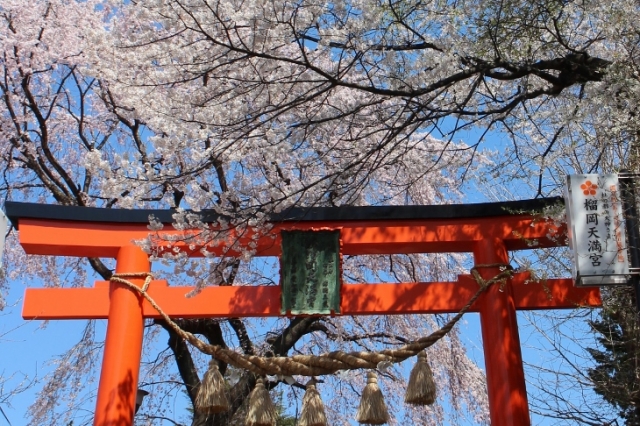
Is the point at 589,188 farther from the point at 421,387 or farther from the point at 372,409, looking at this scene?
the point at 372,409

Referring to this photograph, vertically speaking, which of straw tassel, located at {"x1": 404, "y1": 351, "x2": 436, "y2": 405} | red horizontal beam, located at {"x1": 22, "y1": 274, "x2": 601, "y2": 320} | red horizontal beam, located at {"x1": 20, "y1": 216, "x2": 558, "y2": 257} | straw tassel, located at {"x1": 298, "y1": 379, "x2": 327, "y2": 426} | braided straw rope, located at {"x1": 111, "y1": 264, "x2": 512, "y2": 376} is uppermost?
red horizontal beam, located at {"x1": 20, "y1": 216, "x2": 558, "y2": 257}

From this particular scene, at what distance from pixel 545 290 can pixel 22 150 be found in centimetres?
578

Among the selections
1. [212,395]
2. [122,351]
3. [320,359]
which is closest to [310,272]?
[320,359]

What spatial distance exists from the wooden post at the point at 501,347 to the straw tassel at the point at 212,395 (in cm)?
186

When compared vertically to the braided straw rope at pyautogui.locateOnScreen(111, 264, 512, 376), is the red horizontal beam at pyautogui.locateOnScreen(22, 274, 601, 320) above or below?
above

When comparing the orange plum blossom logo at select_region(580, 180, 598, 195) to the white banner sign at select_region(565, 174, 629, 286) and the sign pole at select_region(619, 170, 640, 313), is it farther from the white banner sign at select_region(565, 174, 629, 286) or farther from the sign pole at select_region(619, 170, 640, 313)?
the sign pole at select_region(619, 170, 640, 313)

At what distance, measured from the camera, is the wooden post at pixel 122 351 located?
188 inches

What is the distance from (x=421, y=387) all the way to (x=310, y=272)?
46.3 inches

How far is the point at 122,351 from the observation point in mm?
4914

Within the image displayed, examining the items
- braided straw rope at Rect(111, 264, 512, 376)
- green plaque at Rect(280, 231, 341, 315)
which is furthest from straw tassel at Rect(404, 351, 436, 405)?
green plaque at Rect(280, 231, 341, 315)

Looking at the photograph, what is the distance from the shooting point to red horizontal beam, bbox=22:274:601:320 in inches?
202

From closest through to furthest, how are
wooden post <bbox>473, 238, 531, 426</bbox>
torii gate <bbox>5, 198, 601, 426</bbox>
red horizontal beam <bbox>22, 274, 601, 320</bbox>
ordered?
wooden post <bbox>473, 238, 531, 426</bbox>
torii gate <bbox>5, 198, 601, 426</bbox>
red horizontal beam <bbox>22, 274, 601, 320</bbox>

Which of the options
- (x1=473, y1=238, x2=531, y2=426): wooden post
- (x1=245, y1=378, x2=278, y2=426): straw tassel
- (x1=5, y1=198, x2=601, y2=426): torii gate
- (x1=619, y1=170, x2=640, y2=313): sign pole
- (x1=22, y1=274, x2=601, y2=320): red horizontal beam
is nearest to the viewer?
(x1=619, y1=170, x2=640, y2=313): sign pole

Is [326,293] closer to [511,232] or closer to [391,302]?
[391,302]
